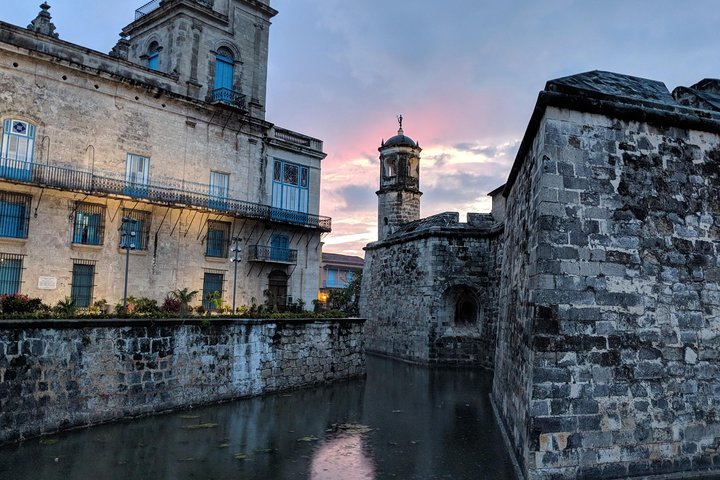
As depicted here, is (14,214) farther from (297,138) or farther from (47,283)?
(297,138)

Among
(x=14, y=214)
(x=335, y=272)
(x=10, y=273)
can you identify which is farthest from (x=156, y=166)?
(x=335, y=272)

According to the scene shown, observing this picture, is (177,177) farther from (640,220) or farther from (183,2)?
(640,220)

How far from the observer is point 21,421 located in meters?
8.38

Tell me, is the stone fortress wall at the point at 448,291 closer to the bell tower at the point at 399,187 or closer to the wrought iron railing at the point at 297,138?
the bell tower at the point at 399,187

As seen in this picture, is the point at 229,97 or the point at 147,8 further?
the point at 147,8

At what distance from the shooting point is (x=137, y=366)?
10.3 meters

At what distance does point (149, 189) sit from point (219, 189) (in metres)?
2.81

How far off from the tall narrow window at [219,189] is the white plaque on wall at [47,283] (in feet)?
18.4

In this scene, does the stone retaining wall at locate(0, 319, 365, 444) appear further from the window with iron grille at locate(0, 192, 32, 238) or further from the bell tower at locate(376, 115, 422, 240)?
the bell tower at locate(376, 115, 422, 240)

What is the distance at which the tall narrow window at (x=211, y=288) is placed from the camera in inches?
733

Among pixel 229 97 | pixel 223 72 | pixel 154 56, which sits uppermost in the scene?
pixel 154 56

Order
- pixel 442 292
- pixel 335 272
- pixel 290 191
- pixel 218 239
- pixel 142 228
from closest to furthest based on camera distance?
1. pixel 142 228
2. pixel 218 239
3. pixel 442 292
4. pixel 290 191
5. pixel 335 272

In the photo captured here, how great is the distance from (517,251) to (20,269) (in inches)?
544

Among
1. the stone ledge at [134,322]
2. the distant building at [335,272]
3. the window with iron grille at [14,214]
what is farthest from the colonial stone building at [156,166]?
the distant building at [335,272]
